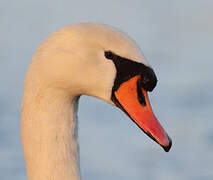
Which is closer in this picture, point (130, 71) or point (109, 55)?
point (109, 55)

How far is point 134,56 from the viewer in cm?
1051

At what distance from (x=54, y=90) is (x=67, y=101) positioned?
0.12 meters

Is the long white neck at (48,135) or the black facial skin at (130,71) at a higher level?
the black facial skin at (130,71)

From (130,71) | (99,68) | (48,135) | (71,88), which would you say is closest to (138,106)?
(130,71)

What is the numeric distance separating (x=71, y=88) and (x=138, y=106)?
47 centimetres

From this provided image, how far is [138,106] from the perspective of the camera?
10.7 m

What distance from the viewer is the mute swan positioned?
10547 millimetres

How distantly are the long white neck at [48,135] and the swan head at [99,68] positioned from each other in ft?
0.31

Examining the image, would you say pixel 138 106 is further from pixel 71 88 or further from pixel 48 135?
pixel 48 135

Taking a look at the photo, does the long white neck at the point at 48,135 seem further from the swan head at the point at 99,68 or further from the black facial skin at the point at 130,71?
the black facial skin at the point at 130,71

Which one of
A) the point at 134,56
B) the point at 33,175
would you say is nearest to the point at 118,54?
the point at 134,56

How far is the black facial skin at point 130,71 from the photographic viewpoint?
10.6 metres

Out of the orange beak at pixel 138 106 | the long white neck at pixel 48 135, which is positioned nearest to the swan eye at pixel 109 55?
the orange beak at pixel 138 106

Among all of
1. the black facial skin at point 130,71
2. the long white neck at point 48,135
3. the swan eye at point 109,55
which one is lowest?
the long white neck at point 48,135
